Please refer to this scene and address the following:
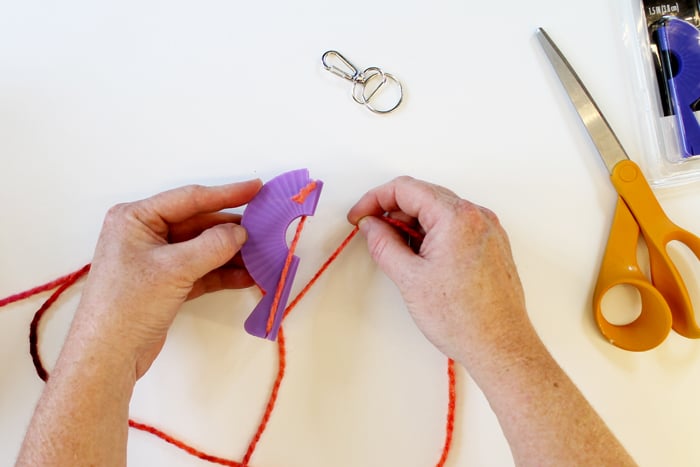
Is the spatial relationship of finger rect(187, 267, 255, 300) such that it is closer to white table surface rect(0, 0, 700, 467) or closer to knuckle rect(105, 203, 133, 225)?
white table surface rect(0, 0, 700, 467)

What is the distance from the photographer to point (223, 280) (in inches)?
34.8

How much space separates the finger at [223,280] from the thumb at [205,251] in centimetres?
11

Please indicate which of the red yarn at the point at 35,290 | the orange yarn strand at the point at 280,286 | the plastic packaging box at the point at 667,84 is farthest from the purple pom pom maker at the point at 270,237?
the plastic packaging box at the point at 667,84

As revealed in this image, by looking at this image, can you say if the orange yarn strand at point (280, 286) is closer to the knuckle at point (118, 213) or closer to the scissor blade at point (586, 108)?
the knuckle at point (118, 213)

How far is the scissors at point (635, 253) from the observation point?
86 centimetres

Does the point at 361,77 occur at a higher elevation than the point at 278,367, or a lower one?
higher

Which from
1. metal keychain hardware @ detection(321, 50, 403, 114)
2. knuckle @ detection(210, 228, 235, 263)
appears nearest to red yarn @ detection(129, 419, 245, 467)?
knuckle @ detection(210, 228, 235, 263)

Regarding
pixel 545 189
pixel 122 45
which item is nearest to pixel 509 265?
pixel 545 189

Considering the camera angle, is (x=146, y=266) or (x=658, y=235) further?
(x=658, y=235)

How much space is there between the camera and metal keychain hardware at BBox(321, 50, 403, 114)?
36.6 inches

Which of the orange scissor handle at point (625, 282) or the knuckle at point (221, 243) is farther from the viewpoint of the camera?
the orange scissor handle at point (625, 282)

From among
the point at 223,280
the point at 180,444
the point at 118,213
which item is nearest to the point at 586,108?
the point at 223,280

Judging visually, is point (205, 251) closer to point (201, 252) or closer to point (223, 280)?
point (201, 252)

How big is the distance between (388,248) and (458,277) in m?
0.11
